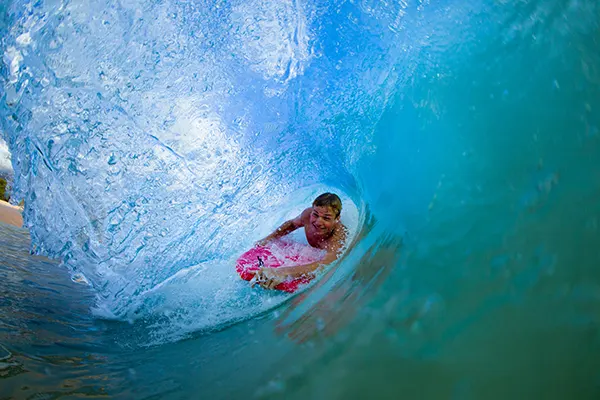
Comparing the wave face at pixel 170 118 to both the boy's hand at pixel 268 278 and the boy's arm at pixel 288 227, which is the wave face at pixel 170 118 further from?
the boy's hand at pixel 268 278

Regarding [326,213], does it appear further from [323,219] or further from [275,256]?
[275,256]

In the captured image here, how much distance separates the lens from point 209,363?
1.87 meters

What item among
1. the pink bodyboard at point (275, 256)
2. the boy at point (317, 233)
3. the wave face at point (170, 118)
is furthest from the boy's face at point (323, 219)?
the wave face at point (170, 118)

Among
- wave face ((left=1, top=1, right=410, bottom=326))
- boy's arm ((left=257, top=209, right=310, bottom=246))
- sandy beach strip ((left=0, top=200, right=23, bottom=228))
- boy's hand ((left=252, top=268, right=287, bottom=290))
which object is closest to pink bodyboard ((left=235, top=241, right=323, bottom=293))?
boy's arm ((left=257, top=209, right=310, bottom=246))

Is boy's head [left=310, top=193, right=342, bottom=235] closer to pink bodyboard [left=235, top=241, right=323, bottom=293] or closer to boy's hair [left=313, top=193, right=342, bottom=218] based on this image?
boy's hair [left=313, top=193, right=342, bottom=218]

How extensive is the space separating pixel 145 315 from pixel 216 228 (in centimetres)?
Answer: 101

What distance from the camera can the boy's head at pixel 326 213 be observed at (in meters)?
3.38

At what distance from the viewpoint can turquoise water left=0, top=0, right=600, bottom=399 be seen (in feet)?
4.11

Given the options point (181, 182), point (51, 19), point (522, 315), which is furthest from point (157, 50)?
point (522, 315)

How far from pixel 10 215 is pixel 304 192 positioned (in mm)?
8326

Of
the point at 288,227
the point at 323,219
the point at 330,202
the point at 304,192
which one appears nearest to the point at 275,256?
the point at 288,227

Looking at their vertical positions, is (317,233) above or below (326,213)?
below

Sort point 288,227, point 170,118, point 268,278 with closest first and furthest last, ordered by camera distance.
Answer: point 268,278
point 170,118
point 288,227

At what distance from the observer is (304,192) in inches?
175
